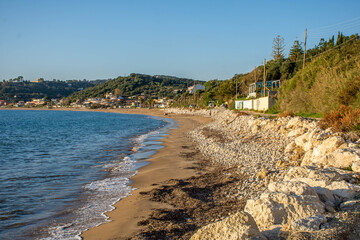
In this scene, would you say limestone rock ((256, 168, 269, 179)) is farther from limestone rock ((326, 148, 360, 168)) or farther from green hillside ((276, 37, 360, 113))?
green hillside ((276, 37, 360, 113))

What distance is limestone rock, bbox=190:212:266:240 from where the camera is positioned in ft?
13.3

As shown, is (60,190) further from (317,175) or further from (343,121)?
(343,121)

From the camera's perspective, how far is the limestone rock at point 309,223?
13.6 feet

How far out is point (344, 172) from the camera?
22.7 feet

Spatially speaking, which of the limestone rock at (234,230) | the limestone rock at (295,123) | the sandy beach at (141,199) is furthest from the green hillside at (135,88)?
the limestone rock at (234,230)

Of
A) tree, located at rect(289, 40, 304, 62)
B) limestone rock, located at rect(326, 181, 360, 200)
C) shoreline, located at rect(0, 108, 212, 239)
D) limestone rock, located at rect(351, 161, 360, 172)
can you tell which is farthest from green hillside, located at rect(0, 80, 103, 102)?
limestone rock, located at rect(326, 181, 360, 200)

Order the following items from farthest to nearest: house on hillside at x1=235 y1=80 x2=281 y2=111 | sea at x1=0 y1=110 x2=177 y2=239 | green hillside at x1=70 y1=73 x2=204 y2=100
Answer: green hillside at x1=70 y1=73 x2=204 y2=100 → house on hillside at x1=235 y1=80 x2=281 y2=111 → sea at x1=0 y1=110 x2=177 y2=239

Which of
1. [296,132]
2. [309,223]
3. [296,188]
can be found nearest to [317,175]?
[296,188]

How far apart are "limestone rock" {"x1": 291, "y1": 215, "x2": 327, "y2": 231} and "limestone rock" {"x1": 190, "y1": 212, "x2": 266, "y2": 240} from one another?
52 centimetres

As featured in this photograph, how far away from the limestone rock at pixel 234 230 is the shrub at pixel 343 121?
357 inches

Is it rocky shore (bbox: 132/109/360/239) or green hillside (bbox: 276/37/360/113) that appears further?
green hillside (bbox: 276/37/360/113)

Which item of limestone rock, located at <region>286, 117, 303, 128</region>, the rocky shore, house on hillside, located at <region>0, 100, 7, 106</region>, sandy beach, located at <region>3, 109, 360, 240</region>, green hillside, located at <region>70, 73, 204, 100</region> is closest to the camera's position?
the rocky shore

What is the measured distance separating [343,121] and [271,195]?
8759 millimetres

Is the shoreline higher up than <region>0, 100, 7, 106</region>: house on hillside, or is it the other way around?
<region>0, 100, 7, 106</region>: house on hillside
